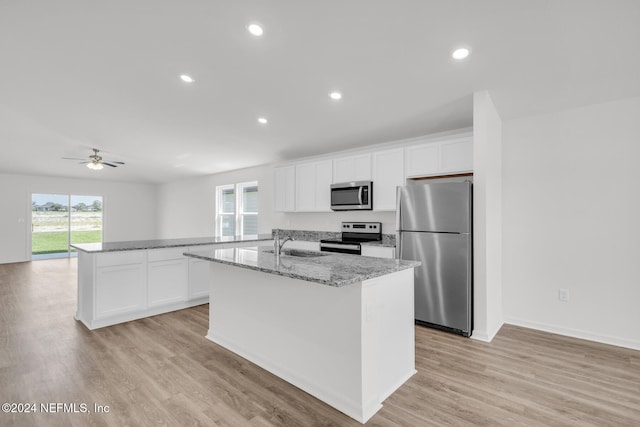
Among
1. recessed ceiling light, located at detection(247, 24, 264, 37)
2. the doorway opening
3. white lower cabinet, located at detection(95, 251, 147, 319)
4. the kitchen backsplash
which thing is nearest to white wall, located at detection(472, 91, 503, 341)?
the kitchen backsplash

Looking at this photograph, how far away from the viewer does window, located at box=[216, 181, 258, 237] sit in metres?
7.03

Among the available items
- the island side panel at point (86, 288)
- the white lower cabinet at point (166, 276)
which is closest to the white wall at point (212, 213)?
the white lower cabinet at point (166, 276)

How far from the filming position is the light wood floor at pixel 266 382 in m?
1.85

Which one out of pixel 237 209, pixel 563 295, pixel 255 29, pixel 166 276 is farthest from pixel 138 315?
pixel 563 295

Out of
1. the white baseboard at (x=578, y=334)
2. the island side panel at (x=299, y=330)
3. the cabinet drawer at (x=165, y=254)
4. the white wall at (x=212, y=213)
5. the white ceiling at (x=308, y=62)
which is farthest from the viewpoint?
the white wall at (x=212, y=213)

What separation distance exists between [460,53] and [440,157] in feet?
5.09

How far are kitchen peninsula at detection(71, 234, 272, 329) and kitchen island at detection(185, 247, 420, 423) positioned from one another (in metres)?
1.41

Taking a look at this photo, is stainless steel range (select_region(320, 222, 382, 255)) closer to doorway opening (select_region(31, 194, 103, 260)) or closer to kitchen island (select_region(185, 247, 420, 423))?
kitchen island (select_region(185, 247, 420, 423))

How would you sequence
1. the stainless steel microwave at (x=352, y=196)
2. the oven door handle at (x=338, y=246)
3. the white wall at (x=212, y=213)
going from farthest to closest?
1. the white wall at (x=212, y=213)
2. the stainless steel microwave at (x=352, y=196)
3. the oven door handle at (x=338, y=246)

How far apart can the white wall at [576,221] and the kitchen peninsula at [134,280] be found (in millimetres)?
3873

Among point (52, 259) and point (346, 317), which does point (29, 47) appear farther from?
point (52, 259)

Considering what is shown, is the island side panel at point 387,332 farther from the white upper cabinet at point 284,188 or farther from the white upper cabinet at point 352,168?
the white upper cabinet at point 284,188

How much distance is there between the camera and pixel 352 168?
→ 4.72 meters

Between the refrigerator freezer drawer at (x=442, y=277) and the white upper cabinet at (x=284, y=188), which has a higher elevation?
the white upper cabinet at (x=284, y=188)
